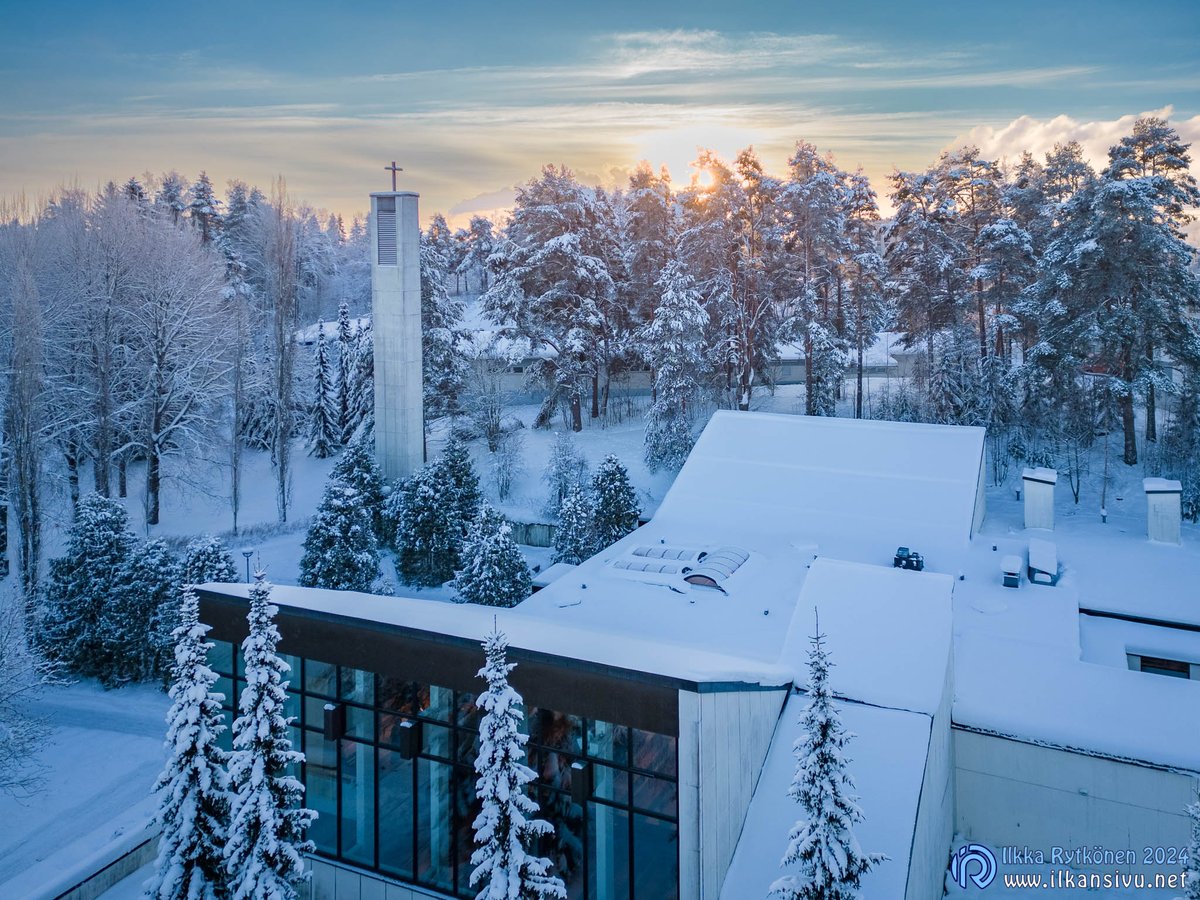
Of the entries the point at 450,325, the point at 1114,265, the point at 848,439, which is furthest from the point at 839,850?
the point at 450,325

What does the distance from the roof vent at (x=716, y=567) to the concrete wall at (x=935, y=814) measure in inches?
227

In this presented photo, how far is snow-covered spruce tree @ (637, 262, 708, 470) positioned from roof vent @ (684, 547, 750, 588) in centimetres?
1288

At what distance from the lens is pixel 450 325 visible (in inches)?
1426

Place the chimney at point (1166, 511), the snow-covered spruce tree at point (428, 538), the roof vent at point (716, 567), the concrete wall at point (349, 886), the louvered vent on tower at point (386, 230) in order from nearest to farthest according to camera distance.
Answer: the concrete wall at point (349, 886) < the roof vent at point (716, 567) < the chimney at point (1166, 511) < the snow-covered spruce tree at point (428, 538) < the louvered vent on tower at point (386, 230)

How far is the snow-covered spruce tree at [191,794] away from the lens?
32.4ft

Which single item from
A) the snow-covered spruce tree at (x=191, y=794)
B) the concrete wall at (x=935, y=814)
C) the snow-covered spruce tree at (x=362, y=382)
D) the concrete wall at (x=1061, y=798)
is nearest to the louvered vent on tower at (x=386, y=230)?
the snow-covered spruce tree at (x=362, y=382)

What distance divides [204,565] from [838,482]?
17091 mm

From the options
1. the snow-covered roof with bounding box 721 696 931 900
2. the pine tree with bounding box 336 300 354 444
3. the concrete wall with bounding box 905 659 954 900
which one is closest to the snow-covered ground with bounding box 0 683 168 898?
the snow-covered roof with bounding box 721 696 931 900

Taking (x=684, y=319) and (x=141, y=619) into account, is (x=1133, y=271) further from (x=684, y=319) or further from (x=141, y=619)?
(x=141, y=619)

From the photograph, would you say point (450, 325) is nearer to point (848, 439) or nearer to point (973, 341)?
point (848, 439)

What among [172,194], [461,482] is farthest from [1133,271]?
[172,194]

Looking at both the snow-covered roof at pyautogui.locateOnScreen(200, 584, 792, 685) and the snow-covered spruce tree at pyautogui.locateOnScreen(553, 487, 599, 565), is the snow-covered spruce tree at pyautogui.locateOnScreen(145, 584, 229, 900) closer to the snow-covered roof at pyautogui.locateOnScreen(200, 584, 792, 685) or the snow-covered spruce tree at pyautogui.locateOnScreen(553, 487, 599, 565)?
the snow-covered roof at pyautogui.locateOnScreen(200, 584, 792, 685)

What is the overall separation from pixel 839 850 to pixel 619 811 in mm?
3454

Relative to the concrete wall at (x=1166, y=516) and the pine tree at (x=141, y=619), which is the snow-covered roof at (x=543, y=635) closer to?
the pine tree at (x=141, y=619)
